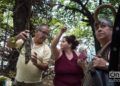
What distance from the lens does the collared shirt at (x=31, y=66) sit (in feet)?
17.0

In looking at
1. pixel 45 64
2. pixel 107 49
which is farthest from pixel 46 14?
pixel 107 49

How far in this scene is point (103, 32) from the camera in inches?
124

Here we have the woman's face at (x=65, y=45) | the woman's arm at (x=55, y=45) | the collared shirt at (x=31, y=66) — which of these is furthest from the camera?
the woman's face at (x=65, y=45)

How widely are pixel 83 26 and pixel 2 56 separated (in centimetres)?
1545

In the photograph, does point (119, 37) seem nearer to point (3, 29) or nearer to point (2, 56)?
point (2, 56)

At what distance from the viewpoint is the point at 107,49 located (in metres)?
2.71

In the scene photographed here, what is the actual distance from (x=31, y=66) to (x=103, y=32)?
2.22m

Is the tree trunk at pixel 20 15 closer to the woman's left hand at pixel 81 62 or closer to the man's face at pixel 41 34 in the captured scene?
the man's face at pixel 41 34

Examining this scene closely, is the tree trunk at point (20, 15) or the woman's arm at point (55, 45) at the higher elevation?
the tree trunk at point (20, 15)

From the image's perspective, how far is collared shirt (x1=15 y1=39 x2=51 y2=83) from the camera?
5.18 meters

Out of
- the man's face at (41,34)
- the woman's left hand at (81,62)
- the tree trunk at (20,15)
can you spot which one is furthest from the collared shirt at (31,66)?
the tree trunk at (20,15)

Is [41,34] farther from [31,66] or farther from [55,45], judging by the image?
[31,66]

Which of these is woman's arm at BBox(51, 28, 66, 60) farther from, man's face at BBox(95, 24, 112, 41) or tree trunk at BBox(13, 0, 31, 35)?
tree trunk at BBox(13, 0, 31, 35)

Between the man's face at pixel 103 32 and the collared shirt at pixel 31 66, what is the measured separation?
6.74ft
